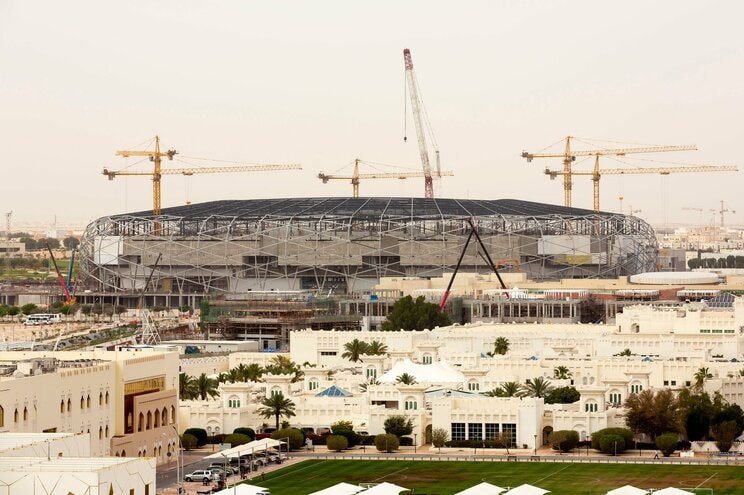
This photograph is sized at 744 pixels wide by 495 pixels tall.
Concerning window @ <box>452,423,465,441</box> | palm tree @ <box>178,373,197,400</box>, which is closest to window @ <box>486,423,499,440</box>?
window @ <box>452,423,465,441</box>

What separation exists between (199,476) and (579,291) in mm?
103118

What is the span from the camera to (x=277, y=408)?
100688 millimetres

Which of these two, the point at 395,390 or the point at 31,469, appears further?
the point at 395,390

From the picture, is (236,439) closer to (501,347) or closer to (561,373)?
(561,373)

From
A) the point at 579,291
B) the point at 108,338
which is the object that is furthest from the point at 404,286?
the point at 108,338

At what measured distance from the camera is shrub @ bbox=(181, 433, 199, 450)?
9544cm

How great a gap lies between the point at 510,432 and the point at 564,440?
10.2 feet

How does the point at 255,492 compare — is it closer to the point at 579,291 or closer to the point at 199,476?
the point at 199,476

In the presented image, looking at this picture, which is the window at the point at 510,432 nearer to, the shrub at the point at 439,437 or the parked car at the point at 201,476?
the shrub at the point at 439,437

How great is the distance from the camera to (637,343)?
13088cm

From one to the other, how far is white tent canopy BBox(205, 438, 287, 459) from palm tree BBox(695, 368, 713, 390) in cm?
2387

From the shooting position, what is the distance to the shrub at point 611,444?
93.8m

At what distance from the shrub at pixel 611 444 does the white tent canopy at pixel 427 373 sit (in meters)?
17.2

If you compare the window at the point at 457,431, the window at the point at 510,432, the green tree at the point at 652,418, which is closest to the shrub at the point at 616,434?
the green tree at the point at 652,418
